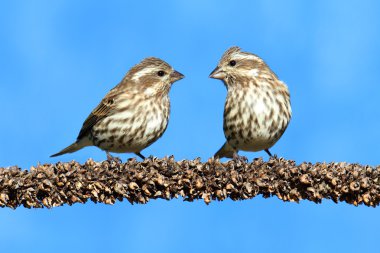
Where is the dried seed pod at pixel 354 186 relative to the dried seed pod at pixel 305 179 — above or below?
below

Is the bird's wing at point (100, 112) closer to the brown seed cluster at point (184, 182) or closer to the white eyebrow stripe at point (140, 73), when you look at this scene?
the white eyebrow stripe at point (140, 73)

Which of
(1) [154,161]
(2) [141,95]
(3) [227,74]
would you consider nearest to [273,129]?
(3) [227,74]

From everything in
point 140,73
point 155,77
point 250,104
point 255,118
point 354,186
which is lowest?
point 354,186

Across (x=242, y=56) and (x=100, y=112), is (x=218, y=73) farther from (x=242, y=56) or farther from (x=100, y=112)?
(x=100, y=112)

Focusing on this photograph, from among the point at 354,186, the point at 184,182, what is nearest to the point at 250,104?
the point at 354,186

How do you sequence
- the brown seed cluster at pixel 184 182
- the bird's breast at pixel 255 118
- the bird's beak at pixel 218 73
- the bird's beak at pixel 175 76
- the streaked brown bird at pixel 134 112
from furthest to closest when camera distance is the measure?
the bird's beak at pixel 218 73 → the bird's beak at pixel 175 76 → the streaked brown bird at pixel 134 112 → the bird's breast at pixel 255 118 → the brown seed cluster at pixel 184 182

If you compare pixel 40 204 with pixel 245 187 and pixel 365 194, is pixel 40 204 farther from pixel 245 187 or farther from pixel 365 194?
pixel 365 194

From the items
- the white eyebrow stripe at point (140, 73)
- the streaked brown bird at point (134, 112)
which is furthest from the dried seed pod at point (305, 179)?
the white eyebrow stripe at point (140, 73)
